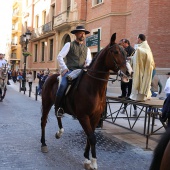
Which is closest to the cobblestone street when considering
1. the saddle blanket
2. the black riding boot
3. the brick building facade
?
the black riding boot

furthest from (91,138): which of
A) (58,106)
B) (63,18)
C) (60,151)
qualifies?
(63,18)

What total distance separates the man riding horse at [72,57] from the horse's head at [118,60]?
1092 mm

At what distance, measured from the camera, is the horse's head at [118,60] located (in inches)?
189

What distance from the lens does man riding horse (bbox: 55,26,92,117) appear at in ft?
18.8

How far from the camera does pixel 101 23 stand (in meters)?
25.0

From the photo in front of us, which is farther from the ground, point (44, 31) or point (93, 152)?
point (44, 31)

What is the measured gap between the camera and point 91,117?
522 cm

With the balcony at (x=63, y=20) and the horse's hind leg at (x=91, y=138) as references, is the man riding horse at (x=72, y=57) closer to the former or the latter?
the horse's hind leg at (x=91, y=138)

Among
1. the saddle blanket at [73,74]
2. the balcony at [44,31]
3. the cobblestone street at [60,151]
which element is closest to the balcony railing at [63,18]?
the balcony at [44,31]

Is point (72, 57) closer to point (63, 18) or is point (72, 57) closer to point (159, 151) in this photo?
point (159, 151)

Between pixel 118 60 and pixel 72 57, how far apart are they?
143 centimetres

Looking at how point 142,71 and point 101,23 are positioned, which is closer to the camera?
point 142,71

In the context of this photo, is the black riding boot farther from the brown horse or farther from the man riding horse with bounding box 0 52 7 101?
the man riding horse with bounding box 0 52 7 101

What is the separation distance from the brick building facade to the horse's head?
579 inches
